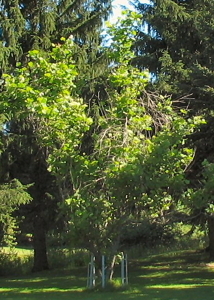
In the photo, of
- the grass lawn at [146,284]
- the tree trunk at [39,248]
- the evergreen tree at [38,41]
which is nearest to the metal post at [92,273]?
the grass lawn at [146,284]

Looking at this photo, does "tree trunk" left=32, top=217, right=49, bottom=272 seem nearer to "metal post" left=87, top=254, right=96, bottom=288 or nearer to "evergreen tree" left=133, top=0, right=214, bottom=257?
"evergreen tree" left=133, top=0, right=214, bottom=257

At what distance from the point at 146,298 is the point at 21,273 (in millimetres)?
10821

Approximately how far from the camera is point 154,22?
50.6ft

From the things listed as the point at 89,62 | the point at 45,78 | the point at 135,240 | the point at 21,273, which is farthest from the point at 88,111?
the point at 135,240

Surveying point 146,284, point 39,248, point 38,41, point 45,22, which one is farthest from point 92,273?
point 39,248

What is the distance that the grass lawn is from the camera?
9.73 meters

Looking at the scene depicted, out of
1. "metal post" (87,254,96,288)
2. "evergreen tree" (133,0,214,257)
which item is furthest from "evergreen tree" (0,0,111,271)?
"metal post" (87,254,96,288)

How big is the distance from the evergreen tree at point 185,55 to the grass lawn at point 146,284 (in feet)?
6.34

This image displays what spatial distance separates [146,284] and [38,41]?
787 centimetres

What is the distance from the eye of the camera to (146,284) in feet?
40.1

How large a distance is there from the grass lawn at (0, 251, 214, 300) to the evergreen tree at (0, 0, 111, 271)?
2846mm

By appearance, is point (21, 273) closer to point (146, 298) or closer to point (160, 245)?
point (160, 245)

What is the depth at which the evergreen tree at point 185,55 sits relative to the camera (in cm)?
1241

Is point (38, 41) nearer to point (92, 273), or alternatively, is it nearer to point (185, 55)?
point (185, 55)
